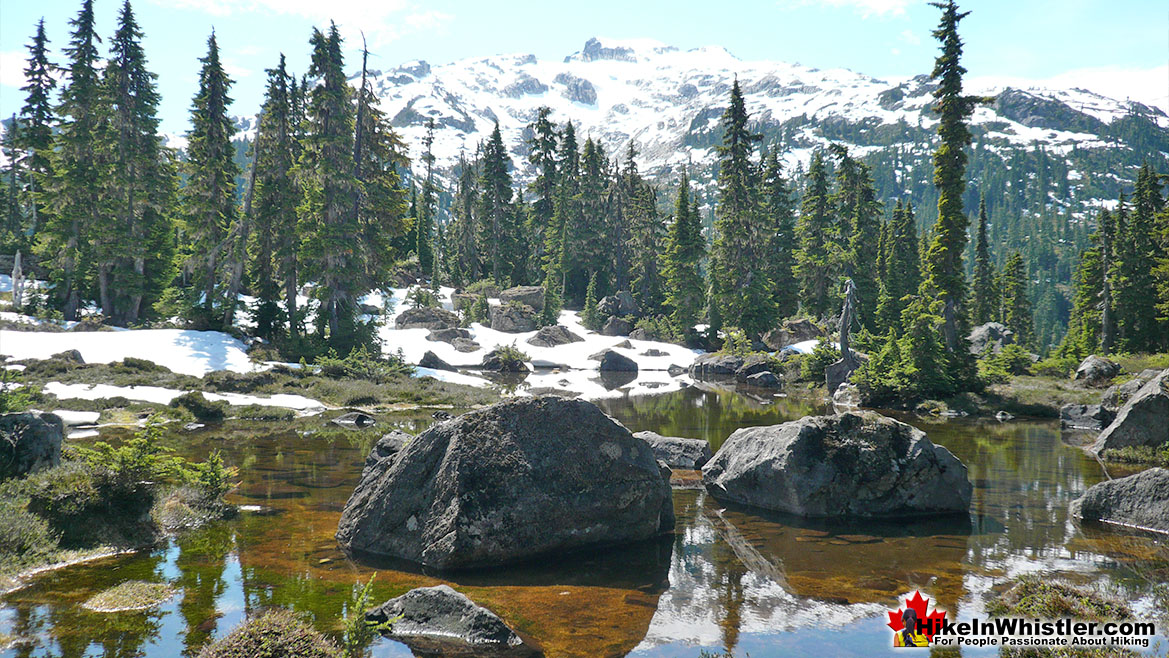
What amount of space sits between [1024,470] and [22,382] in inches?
1178

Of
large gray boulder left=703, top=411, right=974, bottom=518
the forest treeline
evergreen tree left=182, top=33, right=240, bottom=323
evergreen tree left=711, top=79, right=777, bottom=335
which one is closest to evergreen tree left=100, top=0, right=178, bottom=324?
the forest treeline

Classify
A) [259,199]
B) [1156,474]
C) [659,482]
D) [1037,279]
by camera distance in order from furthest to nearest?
[1037,279]
[259,199]
[1156,474]
[659,482]

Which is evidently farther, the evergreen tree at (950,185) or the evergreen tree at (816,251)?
the evergreen tree at (816,251)

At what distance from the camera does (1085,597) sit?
6715mm

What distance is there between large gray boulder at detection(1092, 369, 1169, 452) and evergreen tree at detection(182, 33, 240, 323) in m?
40.6

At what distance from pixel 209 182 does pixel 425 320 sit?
65.9ft

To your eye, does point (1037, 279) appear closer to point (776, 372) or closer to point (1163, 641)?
point (776, 372)

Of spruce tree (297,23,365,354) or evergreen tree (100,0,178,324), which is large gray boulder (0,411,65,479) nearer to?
spruce tree (297,23,365,354)

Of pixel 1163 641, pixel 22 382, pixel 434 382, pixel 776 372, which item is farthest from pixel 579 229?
pixel 1163 641

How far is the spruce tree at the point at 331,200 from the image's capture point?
120 ft

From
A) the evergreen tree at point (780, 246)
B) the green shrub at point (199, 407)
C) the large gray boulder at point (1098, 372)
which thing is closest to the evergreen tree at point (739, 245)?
the evergreen tree at point (780, 246)

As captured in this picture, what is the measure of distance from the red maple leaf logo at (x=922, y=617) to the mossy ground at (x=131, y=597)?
317 inches

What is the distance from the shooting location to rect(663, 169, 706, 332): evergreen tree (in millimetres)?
60031

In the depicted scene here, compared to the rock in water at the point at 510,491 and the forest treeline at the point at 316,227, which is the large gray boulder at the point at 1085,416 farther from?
the rock in water at the point at 510,491
